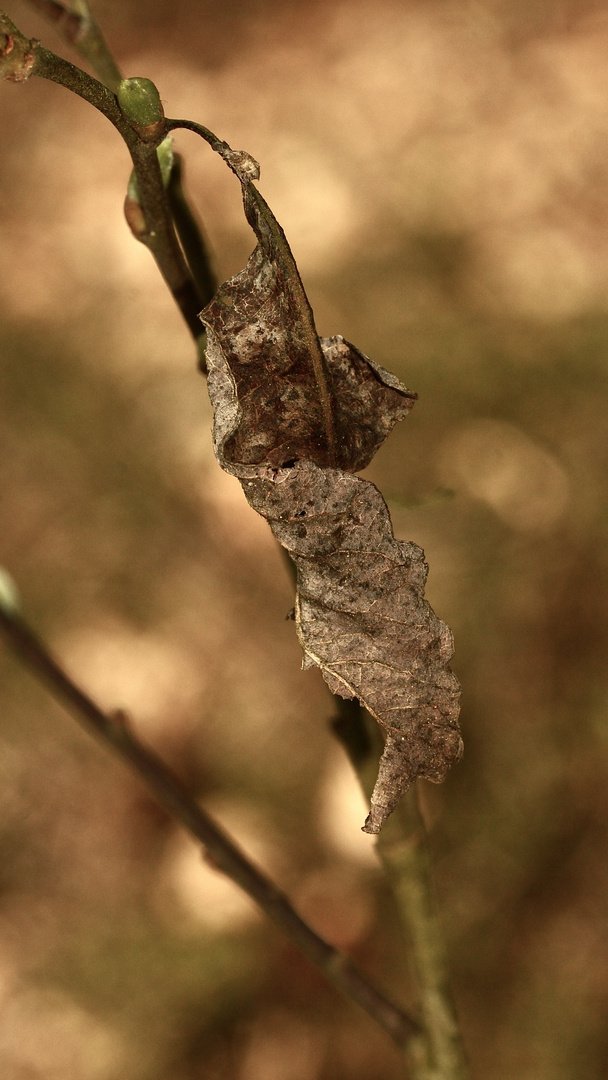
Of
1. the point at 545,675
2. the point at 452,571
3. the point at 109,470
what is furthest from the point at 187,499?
the point at 545,675

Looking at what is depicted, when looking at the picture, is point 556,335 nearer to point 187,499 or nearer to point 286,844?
point 187,499

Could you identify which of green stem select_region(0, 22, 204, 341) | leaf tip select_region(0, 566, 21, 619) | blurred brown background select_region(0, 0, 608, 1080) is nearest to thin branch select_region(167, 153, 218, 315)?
green stem select_region(0, 22, 204, 341)

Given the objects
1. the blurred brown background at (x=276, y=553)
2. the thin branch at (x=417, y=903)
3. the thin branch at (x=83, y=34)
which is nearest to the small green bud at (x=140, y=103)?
the thin branch at (x=83, y=34)

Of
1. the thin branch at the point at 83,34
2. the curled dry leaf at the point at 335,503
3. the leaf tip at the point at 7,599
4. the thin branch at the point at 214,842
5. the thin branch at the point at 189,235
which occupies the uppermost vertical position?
the thin branch at the point at 83,34

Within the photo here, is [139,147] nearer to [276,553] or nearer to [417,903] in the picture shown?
[417,903]

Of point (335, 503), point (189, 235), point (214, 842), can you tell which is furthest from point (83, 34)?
point (214, 842)

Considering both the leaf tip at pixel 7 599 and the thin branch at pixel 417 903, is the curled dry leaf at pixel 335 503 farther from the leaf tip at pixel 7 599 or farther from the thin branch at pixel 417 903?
the leaf tip at pixel 7 599
